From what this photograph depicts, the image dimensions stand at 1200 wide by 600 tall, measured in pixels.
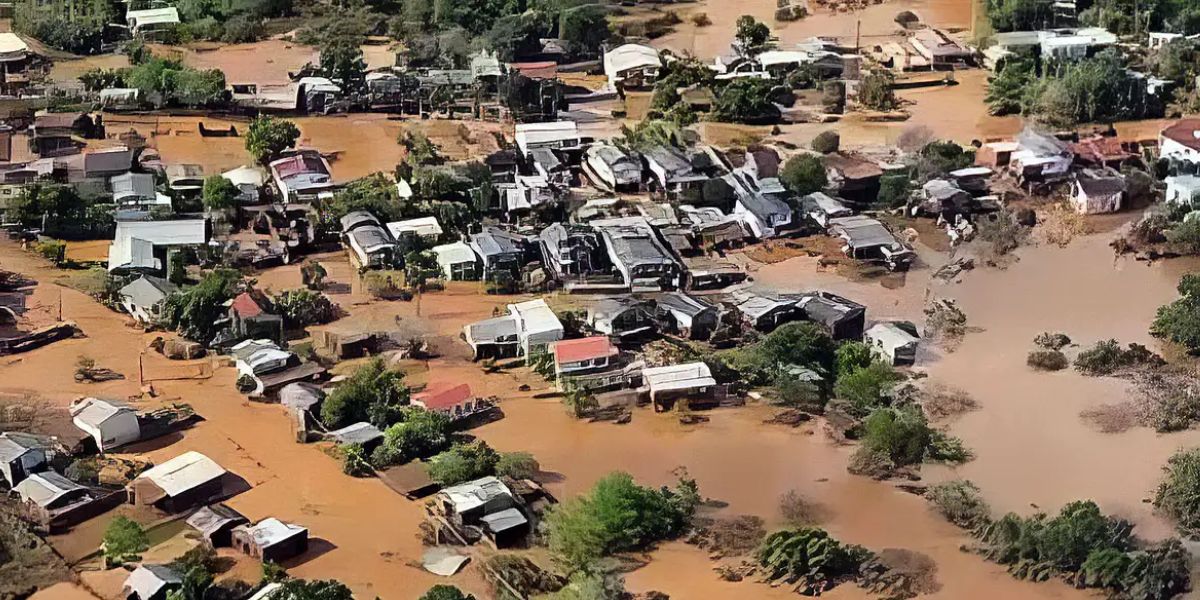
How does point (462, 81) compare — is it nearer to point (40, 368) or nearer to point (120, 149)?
point (120, 149)

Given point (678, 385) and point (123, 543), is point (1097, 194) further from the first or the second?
point (123, 543)

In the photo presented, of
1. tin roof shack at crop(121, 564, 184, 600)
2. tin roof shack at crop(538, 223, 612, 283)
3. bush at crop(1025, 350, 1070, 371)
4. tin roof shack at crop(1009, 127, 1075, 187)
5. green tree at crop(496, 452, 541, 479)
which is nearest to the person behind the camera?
tin roof shack at crop(121, 564, 184, 600)

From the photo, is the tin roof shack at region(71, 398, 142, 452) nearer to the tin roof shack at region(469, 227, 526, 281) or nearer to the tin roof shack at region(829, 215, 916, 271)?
the tin roof shack at region(469, 227, 526, 281)

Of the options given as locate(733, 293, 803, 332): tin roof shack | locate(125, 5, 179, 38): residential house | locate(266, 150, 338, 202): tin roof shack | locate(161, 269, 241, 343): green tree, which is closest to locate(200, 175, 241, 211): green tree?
locate(266, 150, 338, 202): tin roof shack

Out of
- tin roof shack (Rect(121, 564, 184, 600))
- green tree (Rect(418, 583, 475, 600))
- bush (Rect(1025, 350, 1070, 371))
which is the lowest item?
tin roof shack (Rect(121, 564, 184, 600))

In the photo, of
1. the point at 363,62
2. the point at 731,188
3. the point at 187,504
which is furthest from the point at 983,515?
the point at 363,62
